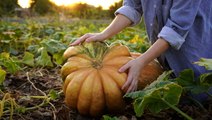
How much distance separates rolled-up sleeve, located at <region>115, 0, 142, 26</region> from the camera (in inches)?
109

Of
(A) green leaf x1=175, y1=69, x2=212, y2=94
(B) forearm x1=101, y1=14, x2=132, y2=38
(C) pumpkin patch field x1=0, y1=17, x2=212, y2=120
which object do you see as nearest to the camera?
(A) green leaf x1=175, y1=69, x2=212, y2=94

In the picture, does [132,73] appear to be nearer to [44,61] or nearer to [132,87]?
[132,87]

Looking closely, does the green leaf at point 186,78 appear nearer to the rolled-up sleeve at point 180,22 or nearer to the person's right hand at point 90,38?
the rolled-up sleeve at point 180,22

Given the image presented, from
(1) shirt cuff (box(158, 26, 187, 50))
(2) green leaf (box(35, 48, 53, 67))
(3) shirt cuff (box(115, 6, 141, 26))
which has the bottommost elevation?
(2) green leaf (box(35, 48, 53, 67))

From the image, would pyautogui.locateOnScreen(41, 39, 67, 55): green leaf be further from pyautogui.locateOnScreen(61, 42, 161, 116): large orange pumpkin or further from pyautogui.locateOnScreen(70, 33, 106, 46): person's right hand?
pyautogui.locateOnScreen(61, 42, 161, 116): large orange pumpkin

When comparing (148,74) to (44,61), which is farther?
(44,61)

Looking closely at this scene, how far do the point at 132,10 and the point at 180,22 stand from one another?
0.53 m

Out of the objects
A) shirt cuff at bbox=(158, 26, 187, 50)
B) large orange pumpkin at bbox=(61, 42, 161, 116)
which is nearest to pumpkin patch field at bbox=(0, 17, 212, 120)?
large orange pumpkin at bbox=(61, 42, 161, 116)

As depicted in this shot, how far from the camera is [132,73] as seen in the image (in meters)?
2.31

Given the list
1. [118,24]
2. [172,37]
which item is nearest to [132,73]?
[172,37]

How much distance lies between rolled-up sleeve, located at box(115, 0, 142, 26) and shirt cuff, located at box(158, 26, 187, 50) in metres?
0.49

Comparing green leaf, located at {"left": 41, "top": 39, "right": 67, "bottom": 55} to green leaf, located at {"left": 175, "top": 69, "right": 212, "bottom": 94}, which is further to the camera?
green leaf, located at {"left": 41, "top": 39, "right": 67, "bottom": 55}

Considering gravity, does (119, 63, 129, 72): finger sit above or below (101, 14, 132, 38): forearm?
below

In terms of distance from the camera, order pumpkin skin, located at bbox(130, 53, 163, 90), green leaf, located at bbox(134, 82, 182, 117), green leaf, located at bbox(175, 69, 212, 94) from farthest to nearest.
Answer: pumpkin skin, located at bbox(130, 53, 163, 90) → green leaf, located at bbox(175, 69, 212, 94) → green leaf, located at bbox(134, 82, 182, 117)
